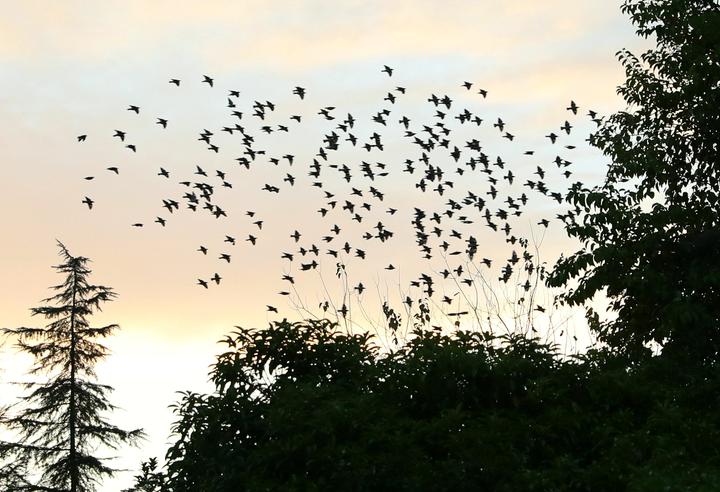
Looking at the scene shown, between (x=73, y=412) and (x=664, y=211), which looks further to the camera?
(x=73, y=412)

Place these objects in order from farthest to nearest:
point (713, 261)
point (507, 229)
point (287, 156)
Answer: point (287, 156) < point (507, 229) < point (713, 261)

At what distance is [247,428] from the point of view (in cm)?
1709

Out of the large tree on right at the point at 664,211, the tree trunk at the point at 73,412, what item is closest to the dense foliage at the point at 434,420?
the large tree on right at the point at 664,211

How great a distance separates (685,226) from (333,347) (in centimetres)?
951

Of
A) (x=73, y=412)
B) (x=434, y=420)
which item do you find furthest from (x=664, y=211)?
(x=73, y=412)

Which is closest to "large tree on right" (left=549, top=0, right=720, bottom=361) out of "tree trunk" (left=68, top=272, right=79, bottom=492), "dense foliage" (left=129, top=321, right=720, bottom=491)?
"dense foliage" (left=129, top=321, right=720, bottom=491)

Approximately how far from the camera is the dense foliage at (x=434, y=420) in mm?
15508

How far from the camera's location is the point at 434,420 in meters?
16.4

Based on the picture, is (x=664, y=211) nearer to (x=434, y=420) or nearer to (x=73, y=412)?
(x=434, y=420)

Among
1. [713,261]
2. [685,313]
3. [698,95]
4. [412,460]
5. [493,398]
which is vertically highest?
[698,95]

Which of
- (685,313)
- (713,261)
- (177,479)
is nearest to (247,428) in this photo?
(177,479)

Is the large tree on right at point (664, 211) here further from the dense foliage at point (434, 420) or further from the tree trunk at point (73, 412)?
the tree trunk at point (73, 412)

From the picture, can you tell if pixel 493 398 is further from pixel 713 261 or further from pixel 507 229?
pixel 507 229

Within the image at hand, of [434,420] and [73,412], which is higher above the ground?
[73,412]
